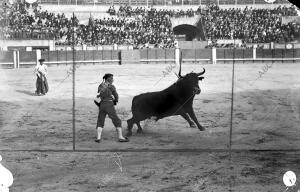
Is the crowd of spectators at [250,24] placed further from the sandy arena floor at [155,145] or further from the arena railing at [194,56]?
the sandy arena floor at [155,145]

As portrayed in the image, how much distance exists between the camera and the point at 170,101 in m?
7.94

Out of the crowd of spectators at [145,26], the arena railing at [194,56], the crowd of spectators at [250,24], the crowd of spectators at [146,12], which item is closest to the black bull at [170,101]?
the crowd of spectators at [145,26]

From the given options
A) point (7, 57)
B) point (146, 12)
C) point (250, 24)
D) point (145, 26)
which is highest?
point (146, 12)

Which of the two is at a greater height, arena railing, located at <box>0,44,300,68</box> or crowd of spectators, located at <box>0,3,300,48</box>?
crowd of spectators, located at <box>0,3,300,48</box>

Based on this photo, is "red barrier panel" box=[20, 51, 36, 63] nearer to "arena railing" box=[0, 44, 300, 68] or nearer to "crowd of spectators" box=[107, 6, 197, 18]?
"arena railing" box=[0, 44, 300, 68]

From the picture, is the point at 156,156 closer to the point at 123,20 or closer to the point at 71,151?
the point at 71,151

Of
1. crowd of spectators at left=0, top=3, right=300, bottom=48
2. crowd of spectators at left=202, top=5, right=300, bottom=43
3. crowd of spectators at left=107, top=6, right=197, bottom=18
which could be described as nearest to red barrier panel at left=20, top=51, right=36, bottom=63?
crowd of spectators at left=0, top=3, right=300, bottom=48

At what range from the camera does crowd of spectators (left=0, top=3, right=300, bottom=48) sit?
18.9 meters

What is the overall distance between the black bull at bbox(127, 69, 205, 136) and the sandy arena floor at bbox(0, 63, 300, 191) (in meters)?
0.34

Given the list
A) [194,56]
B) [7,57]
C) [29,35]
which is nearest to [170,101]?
[29,35]

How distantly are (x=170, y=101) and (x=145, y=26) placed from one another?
1385 cm

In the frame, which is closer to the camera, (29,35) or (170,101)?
(170,101)

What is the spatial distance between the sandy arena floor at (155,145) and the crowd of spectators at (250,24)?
389 inches

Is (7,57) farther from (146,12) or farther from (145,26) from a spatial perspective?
(146,12)
